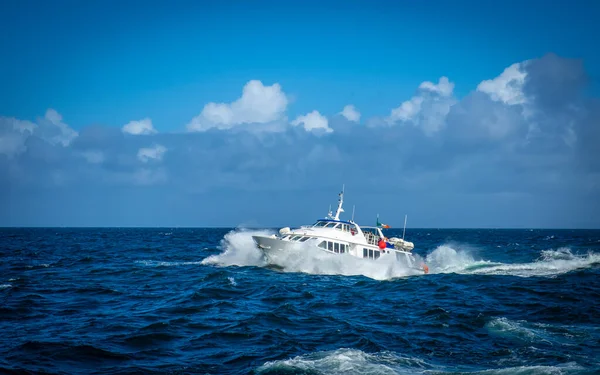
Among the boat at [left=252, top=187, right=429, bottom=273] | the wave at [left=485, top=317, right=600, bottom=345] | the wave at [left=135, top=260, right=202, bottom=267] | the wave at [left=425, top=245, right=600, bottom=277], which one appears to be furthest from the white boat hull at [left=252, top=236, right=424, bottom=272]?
the wave at [left=485, top=317, right=600, bottom=345]

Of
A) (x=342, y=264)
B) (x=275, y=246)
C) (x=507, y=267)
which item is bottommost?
(x=507, y=267)

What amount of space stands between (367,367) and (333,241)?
1972 centimetres

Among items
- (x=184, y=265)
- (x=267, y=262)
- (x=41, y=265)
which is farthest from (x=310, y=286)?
(x=41, y=265)

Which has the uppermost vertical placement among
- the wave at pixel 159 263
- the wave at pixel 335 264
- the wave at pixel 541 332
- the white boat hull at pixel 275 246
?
the white boat hull at pixel 275 246

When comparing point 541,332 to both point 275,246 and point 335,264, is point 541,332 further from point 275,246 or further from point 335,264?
point 275,246

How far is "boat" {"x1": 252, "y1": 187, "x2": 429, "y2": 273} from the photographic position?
32.3 meters

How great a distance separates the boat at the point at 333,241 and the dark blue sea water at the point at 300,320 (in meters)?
0.79

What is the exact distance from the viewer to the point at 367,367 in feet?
42.1

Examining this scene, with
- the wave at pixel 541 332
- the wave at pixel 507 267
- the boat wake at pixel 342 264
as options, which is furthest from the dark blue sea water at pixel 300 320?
the wave at pixel 507 267

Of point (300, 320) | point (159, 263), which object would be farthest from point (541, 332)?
point (159, 263)

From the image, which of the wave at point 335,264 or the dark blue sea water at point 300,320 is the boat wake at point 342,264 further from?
the dark blue sea water at point 300,320

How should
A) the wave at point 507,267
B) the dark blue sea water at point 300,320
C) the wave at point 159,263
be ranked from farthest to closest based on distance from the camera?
the wave at point 159,263 → the wave at point 507,267 → the dark blue sea water at point 300,320

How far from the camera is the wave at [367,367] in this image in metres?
12.4

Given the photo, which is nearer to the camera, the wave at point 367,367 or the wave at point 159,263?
the wave at point 367,367
